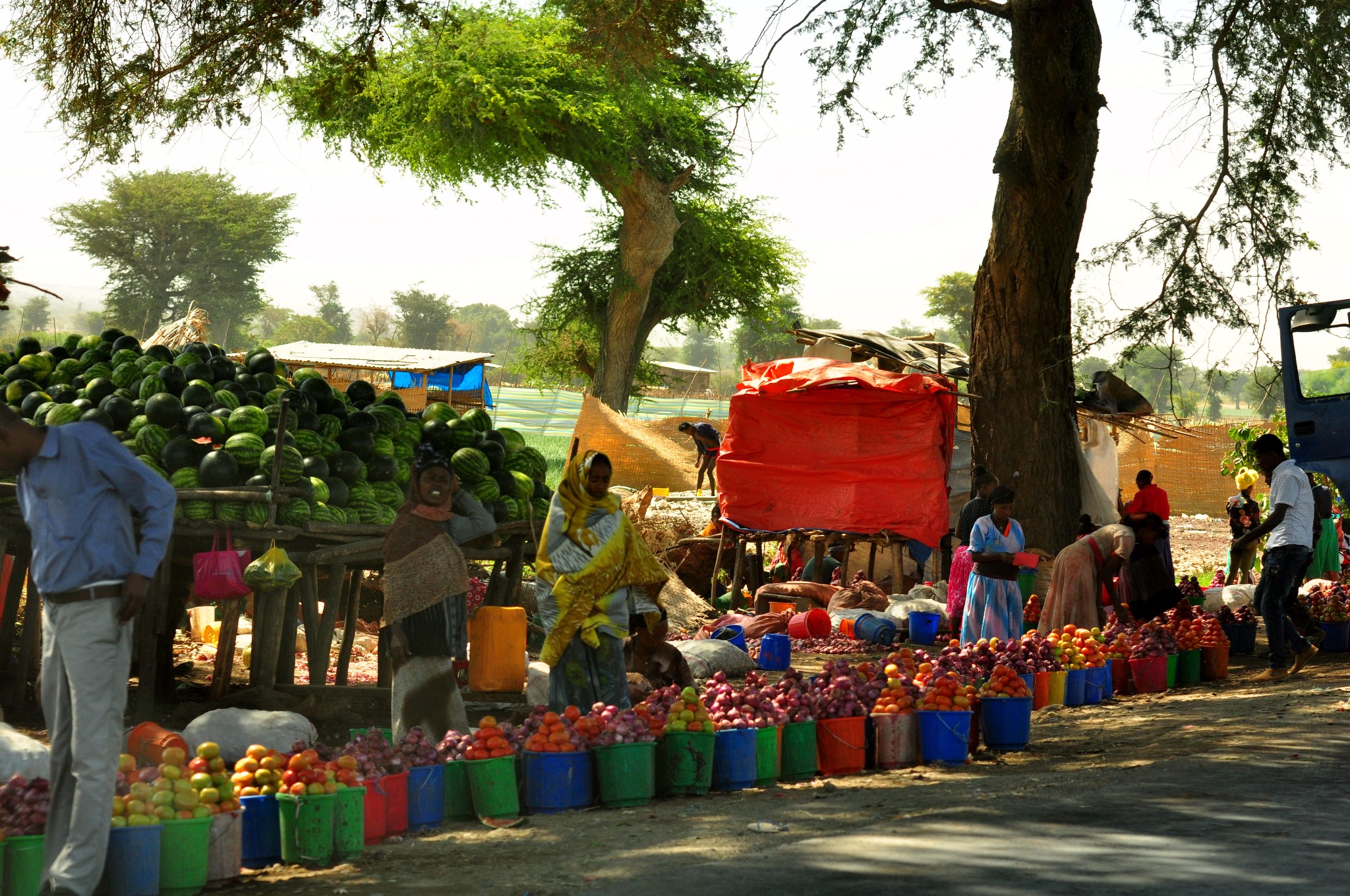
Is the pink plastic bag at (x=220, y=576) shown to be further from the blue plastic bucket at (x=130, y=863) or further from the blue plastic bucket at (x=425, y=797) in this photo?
the blue plastic bucket at (x=130, y=863)

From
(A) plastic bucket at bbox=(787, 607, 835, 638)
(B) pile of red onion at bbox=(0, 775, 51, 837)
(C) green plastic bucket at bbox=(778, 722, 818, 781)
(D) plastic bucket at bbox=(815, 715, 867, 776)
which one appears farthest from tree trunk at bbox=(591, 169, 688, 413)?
(B) pile of red onion at bbox=(0, 775, 51, 837)

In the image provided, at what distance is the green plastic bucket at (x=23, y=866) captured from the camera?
4.01 meters

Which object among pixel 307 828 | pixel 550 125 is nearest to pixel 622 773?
pixel 307 828

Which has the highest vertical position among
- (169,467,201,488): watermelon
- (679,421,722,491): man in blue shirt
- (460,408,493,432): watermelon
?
(679,421,722,491): man in blue shirt

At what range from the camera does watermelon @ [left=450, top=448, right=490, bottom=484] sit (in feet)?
26.7

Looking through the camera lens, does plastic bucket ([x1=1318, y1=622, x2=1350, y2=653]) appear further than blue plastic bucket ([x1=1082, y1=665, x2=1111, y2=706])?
Yes

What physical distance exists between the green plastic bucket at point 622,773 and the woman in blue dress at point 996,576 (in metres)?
4.35

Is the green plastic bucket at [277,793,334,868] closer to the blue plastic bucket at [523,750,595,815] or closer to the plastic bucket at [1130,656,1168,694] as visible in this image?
the blue plastic bucket at [523,750,595,815]

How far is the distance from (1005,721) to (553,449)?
30.6m

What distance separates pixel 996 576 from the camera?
927 centimetres

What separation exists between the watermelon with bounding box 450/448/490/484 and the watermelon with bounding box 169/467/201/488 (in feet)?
5.14

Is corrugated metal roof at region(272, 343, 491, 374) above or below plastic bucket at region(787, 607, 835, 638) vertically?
above

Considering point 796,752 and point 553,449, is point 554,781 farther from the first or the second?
point 553,449

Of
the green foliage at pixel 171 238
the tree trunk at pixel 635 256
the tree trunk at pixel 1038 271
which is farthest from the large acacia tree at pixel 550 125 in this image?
the green foliage at pixel 171 238
